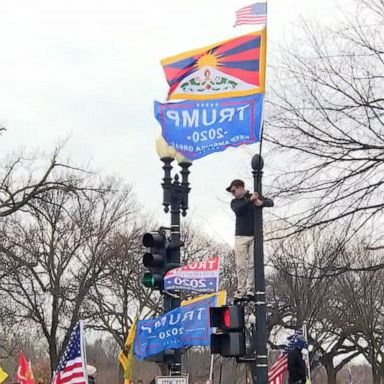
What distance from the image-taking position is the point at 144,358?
12.4 meters

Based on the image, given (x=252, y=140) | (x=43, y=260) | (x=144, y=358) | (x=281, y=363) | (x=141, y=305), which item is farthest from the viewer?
(x=141, y=305)

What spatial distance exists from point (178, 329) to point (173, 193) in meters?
2.66

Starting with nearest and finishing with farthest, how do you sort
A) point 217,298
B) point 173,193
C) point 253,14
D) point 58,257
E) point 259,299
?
point 259,299 < point 253,14 < point 217,298 < point 173,193 < point 58,257

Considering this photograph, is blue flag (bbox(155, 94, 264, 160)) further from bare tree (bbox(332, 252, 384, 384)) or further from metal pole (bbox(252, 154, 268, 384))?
bare tree (bbox(332, 252, 384, 384))

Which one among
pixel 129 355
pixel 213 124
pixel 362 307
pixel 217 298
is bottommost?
pixel 129 355

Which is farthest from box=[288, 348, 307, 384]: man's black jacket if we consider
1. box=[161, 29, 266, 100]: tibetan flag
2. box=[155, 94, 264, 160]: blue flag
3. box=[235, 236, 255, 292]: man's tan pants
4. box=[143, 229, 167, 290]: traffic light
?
box=[161, 29, 266, 100]: tibetan flag

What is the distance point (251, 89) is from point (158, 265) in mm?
4463

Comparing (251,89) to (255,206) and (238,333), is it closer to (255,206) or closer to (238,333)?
(255,206)

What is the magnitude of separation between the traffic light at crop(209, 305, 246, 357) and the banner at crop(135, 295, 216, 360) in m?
2.24

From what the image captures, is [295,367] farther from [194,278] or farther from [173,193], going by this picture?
[173,193]

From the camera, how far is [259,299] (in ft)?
30.5

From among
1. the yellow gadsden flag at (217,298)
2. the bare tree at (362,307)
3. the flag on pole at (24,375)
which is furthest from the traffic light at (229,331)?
the bare tree at (362,307)

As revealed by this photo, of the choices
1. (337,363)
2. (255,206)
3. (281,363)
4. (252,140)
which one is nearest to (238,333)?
(255,206)

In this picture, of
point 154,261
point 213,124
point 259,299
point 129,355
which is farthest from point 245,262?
point 129,355
